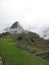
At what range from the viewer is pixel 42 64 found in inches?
1284

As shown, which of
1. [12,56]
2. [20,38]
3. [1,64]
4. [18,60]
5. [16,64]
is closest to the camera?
[1,64]

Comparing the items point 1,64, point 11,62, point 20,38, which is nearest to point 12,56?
point 11,62

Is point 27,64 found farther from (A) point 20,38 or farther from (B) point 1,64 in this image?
(A) point 20,38

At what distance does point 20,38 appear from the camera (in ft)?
232

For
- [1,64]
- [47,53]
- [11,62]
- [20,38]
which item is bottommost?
[1,64]

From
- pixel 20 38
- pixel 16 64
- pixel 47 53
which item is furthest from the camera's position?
pixel 20 38

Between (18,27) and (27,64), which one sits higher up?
(18,27)

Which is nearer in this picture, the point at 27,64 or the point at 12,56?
the point at 27,64

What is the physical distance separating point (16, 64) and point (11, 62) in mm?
1170

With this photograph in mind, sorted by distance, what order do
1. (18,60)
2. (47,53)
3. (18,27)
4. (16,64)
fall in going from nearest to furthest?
1. (16,64)
2. (18,60)
3. (47,53)
4. (18,27)

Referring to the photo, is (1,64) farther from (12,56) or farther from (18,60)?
(12,56)

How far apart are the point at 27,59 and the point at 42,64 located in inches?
118

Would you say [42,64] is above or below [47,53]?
below

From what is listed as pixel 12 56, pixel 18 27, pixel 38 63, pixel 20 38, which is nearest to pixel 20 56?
pixel 12 56
